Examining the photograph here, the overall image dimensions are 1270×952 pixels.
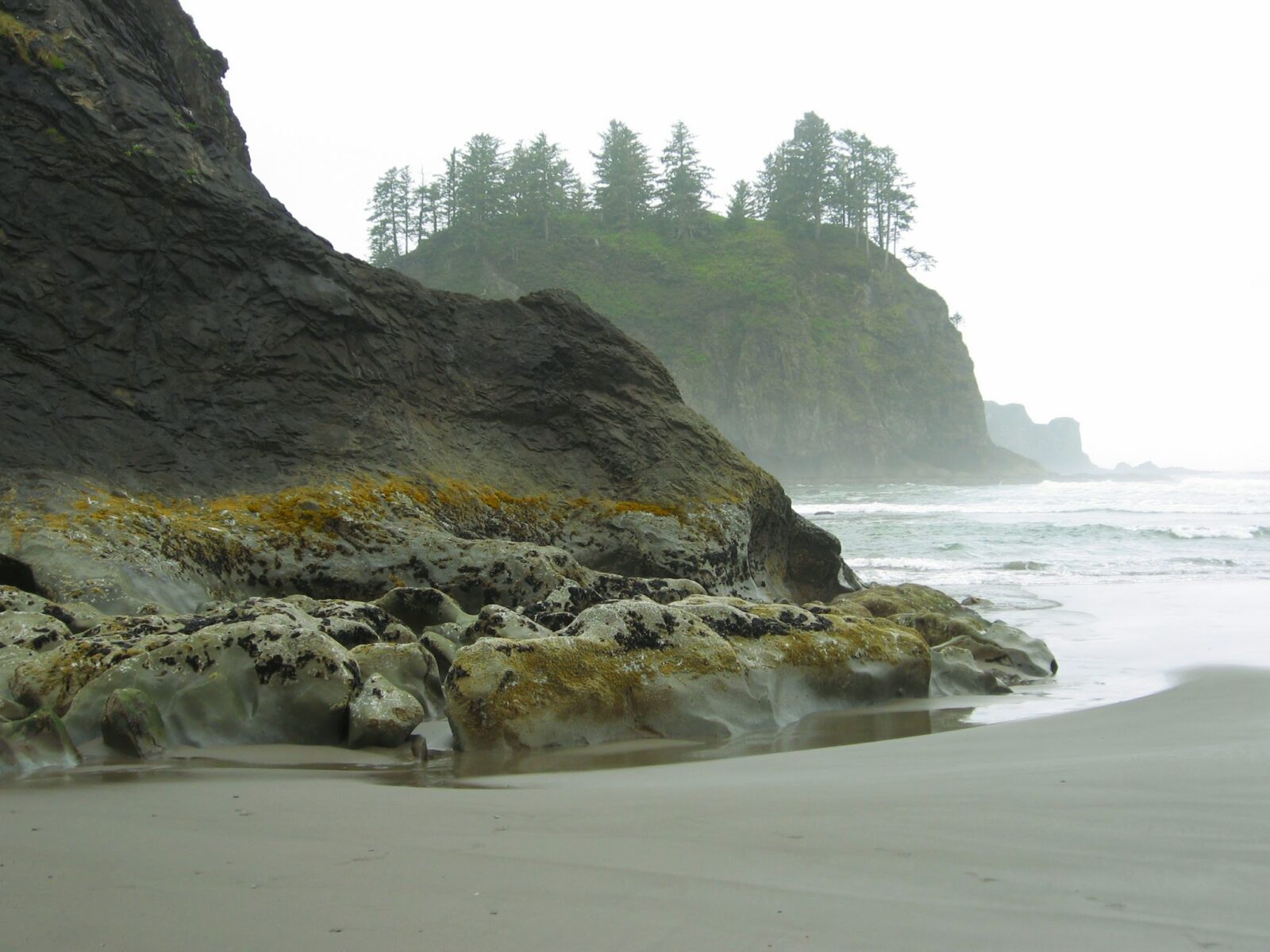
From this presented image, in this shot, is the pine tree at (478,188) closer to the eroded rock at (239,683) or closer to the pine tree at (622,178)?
the pine tree at (622,178)

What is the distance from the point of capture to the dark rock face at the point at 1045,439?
461 feet

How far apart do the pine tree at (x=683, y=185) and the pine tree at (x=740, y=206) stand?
100 inches

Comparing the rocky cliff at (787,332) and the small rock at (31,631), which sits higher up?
the rocky cliff at (787,332)

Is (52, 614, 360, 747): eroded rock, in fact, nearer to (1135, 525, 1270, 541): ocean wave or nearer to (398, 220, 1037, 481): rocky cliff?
(1135, 525, 1270, 541): ocean wave

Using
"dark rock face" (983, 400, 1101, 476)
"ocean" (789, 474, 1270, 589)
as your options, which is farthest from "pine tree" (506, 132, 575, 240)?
"dark rock face" (983, 400, 1101, 476)

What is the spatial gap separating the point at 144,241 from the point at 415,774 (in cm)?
656

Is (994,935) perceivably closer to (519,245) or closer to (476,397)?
(476,397)

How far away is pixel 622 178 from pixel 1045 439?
96.7 metres

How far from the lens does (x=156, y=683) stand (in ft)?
13.6

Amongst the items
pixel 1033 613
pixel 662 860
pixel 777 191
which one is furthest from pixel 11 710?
pixel 777 191

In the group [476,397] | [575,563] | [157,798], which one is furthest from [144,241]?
[157,798]

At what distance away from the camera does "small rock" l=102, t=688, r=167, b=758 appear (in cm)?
379

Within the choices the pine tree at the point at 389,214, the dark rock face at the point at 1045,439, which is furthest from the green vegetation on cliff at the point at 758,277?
the dark rock face at the point at 1045,439

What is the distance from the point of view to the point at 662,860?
222 centimetres
